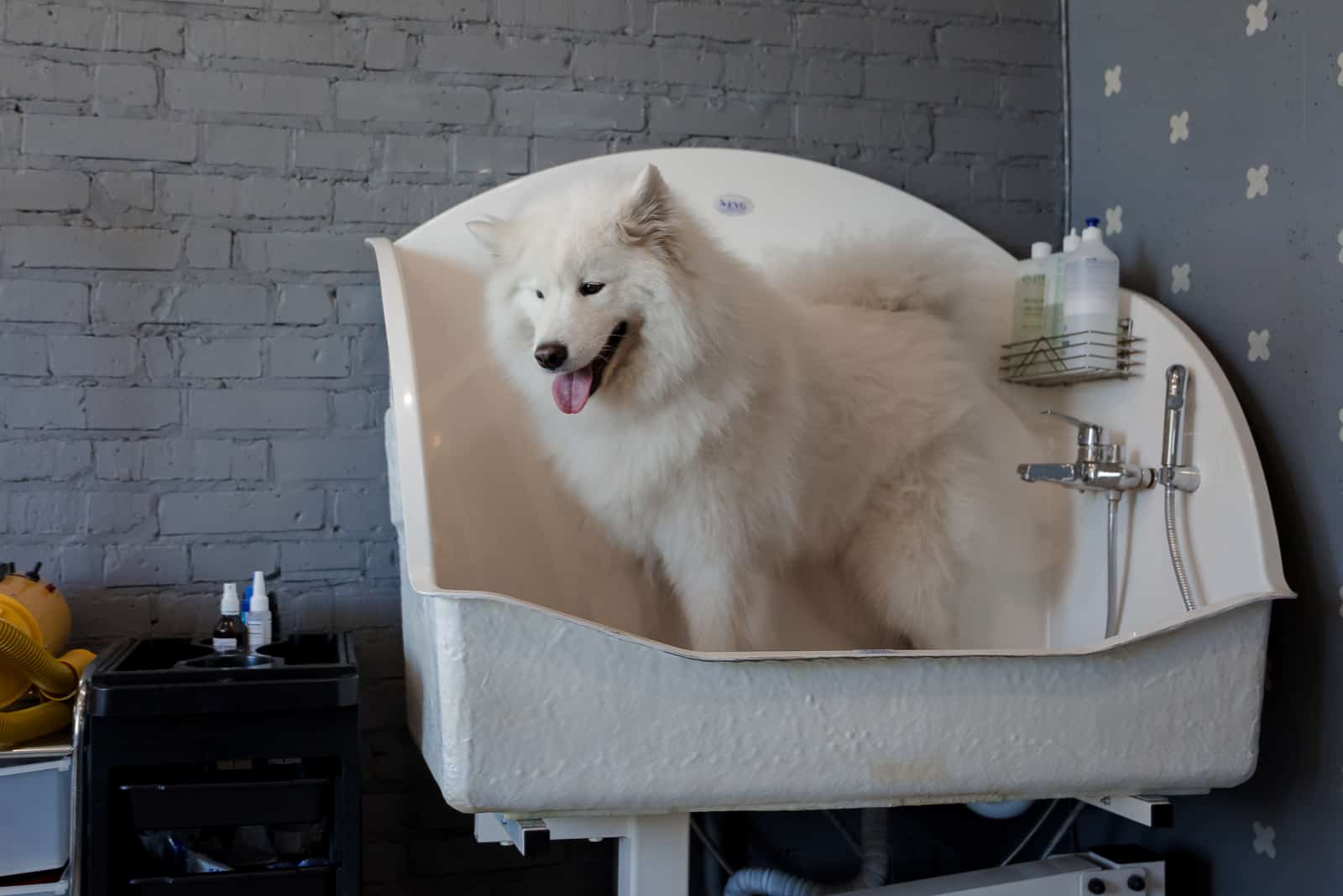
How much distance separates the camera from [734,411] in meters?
1.77

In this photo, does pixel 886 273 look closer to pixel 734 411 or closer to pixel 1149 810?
pixel 734 411

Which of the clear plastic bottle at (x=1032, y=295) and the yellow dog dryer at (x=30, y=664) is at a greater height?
the clear plastic bottle at (x=1032, y=295)

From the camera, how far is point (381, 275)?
1.91m

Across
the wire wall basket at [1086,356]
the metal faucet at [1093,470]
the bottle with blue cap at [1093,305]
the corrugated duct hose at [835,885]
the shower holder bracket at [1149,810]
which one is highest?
the bottle with blue cap at [1093,305]

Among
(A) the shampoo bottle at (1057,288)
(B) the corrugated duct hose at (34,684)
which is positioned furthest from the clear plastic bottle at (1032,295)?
(B) the corrugated duct hose at (34,684)

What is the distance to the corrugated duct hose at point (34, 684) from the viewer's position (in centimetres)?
155

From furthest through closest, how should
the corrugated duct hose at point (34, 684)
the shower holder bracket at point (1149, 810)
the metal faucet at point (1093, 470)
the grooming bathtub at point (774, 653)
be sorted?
the metal faucet at point (1093, 470), the shower holder bracket at point (1149, 810), the corrugated duct hose at point (34, 684), the grooming bathtub at point (774, 653)

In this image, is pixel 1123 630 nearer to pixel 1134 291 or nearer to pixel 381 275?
pixel 1134 291

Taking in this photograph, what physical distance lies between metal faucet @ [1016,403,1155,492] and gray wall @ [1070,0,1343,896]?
0.42ft

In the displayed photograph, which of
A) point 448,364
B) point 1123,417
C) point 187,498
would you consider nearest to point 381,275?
point 448,364

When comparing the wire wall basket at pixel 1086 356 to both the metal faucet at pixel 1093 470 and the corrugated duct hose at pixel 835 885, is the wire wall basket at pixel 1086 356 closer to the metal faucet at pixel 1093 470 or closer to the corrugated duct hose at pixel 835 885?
the metal faucet at pixel 1093 470

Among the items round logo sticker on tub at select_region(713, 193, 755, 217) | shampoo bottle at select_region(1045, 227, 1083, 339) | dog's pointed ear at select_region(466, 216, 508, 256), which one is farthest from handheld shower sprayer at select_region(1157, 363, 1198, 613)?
dog's pointed ear at select_region(466, 216, 508, 256)

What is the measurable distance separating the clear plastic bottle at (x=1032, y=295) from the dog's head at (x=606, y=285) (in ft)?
3.01

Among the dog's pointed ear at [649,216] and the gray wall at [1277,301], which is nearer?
the dog's pointed ear at [649,216]
